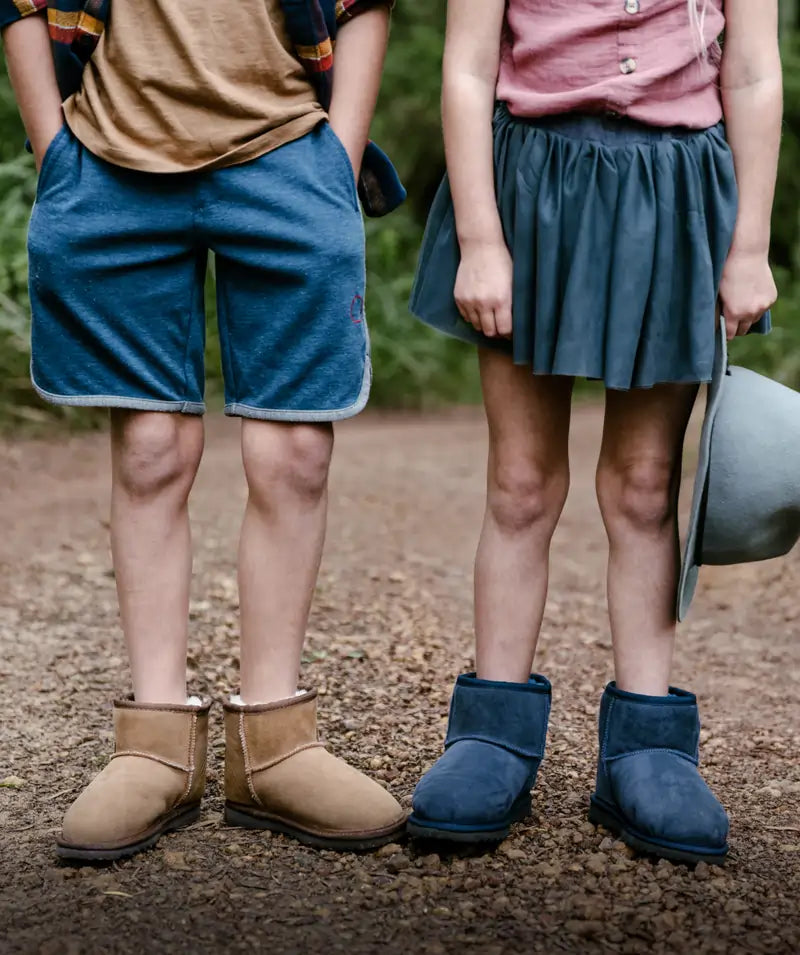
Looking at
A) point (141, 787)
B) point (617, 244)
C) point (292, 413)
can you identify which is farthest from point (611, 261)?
point (141, 787)

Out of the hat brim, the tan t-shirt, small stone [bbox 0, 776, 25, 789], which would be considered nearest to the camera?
the tan t-shirt

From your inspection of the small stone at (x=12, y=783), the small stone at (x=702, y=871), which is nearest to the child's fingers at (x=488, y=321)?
the small stone at (x=702, y=871)

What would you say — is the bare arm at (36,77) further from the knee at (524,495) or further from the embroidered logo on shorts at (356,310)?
the knee at (524,495)

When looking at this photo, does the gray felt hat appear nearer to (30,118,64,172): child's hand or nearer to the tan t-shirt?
the tan t-shirt

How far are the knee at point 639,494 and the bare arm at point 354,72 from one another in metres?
0.60

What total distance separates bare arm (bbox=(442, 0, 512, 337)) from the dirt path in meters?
0.77

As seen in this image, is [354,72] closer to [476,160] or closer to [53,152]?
[476,160]

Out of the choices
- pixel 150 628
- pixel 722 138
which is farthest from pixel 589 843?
pixel 722 138

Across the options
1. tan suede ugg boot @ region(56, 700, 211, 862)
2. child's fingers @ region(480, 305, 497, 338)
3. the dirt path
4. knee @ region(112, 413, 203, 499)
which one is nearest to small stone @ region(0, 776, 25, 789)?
the dirt path

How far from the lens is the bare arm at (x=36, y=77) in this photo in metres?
1.72

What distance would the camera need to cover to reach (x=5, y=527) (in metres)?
4.06

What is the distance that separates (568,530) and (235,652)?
175cm

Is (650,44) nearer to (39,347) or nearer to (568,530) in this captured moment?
(39,347)

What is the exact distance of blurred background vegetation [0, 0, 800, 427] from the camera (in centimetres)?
542
